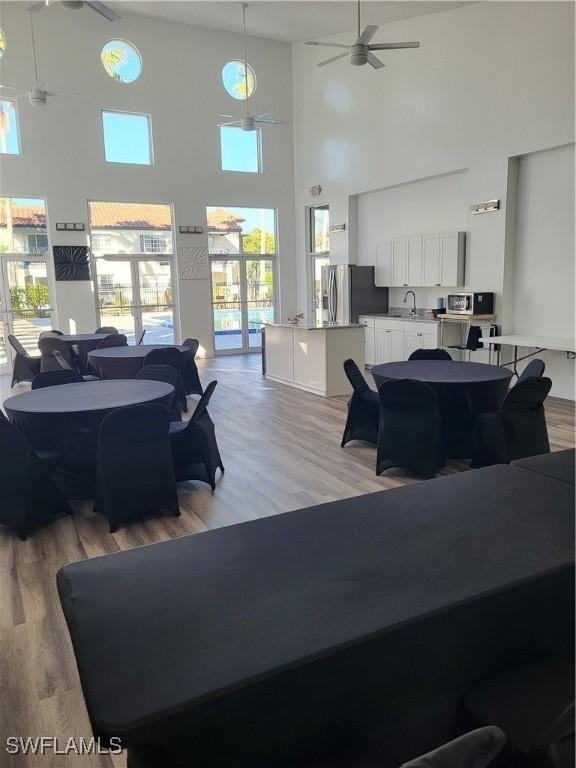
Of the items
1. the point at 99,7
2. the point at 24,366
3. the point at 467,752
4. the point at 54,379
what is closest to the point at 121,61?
the point at 99,7

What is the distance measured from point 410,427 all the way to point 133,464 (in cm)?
212

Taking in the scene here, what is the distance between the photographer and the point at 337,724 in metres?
1.14

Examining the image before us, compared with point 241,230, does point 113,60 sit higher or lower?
higher

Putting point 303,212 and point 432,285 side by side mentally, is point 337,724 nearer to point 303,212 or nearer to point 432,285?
point 432,285

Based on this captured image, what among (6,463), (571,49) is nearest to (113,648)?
(6,463)

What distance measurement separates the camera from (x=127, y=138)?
1049 cm

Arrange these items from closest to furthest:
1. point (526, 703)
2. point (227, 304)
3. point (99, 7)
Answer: point (526, 703)
point (99, 7)
point (227, 304)

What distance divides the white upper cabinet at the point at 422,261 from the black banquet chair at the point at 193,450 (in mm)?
5435

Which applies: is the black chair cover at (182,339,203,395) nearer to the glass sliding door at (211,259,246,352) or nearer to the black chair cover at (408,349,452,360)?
the black chair cover at (408,349,452,360)

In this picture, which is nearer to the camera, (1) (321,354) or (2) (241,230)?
(1) (321,354)

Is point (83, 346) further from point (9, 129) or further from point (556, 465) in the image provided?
point (556, 465)

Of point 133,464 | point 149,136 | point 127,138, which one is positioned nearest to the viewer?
point 133,464

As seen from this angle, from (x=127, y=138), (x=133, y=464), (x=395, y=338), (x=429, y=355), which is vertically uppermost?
(x=127, y=138)

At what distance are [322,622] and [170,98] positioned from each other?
11.4 meters
